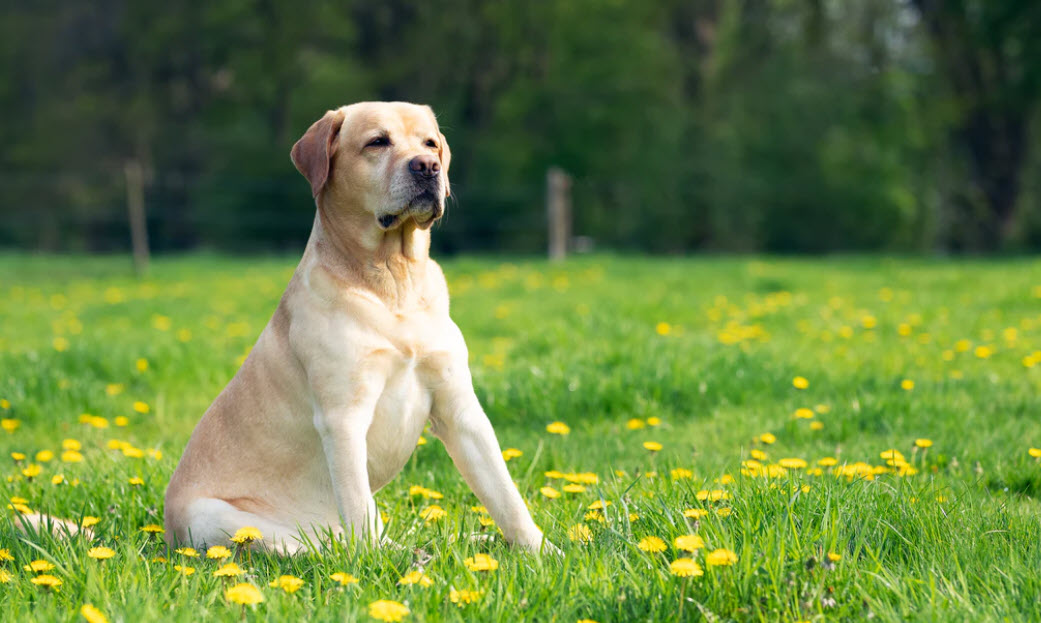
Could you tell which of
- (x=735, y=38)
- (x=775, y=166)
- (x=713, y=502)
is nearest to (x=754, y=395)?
(x=713, y=502)

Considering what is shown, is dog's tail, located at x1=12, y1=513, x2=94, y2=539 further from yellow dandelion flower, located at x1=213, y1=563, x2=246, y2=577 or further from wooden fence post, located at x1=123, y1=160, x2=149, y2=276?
wooden fence post, located at x1=123, y1=160, x2=149, y2=276

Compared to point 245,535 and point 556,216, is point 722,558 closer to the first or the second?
point 245,535

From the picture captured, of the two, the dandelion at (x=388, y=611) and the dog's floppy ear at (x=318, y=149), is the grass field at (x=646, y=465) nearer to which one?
the dandelion at (x=388, y=611)

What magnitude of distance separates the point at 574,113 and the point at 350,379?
2565 centimetres

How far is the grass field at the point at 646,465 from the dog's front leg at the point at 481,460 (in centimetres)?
10

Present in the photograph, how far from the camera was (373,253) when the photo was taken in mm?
2973

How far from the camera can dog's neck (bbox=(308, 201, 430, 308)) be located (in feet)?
9.66

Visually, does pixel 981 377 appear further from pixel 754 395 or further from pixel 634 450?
pixel 634 450

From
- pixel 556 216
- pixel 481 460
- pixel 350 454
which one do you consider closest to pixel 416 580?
pixel 350 454

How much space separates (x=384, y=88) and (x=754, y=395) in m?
26.0

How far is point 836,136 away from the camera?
2414 cm

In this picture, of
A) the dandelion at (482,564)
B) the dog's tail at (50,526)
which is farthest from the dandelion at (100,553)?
the dandelion at (482,564)

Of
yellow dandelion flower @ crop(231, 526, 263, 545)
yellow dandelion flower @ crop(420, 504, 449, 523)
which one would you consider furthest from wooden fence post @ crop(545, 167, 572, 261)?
yellow dandelion flower @ crop(231, 526, 263, 545)

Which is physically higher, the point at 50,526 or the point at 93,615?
the point at 93,615
